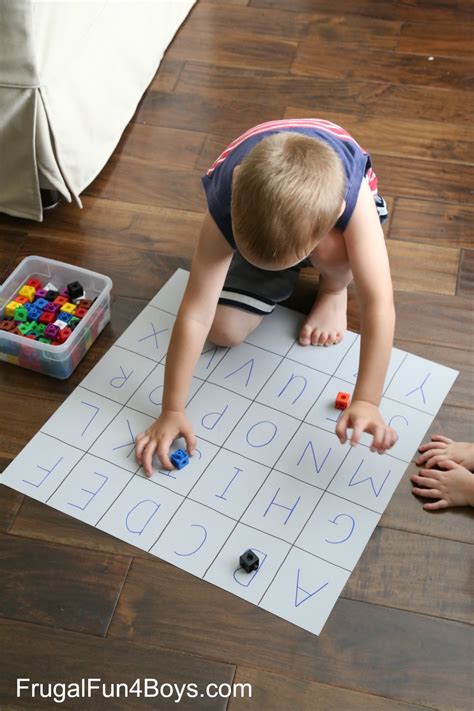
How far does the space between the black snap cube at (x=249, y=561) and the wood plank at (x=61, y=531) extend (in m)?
0.12

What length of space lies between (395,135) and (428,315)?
1.45 ft

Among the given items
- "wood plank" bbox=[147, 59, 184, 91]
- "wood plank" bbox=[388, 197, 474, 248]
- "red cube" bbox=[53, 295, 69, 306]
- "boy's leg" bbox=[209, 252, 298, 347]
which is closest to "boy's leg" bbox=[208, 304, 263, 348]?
"boy's leg" bbox=[209, 252, 298, 347]

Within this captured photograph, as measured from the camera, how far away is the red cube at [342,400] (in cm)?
119

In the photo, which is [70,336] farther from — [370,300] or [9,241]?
[370,300]

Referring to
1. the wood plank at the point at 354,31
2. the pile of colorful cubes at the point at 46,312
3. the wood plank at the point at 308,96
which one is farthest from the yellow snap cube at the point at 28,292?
the wood plank at the point at 354,31

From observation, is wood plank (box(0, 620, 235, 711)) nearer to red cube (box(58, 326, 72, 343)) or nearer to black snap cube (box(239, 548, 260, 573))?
black snap cube (box(239, 548, 260, 573))

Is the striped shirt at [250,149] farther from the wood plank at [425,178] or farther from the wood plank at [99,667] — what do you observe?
the wood plank at [99,667]

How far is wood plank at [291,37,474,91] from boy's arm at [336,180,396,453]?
71cm

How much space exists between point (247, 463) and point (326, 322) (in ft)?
0.87

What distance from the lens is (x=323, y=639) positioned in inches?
39.2

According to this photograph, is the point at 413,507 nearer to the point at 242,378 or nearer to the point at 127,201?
the point at 242,378

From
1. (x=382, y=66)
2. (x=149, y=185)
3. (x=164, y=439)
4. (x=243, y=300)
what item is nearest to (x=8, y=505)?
(x=164, y=439)

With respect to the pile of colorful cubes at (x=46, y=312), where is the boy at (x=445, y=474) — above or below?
below

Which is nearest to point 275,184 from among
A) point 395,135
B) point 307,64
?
point 395,135
